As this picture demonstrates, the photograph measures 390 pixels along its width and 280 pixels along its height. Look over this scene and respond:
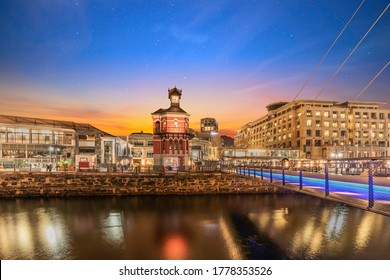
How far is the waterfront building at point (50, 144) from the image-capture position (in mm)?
46906

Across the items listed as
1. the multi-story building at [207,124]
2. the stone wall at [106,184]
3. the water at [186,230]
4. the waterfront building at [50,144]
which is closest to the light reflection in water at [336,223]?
the water at [186,230]

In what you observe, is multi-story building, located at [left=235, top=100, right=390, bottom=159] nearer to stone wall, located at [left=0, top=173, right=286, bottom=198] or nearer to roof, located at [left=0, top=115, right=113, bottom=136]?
stone wall, located at [left=0, top=173, right=286, bottom=198]

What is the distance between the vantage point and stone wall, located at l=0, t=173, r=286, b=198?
119 ft

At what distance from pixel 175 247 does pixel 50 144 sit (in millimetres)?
43157

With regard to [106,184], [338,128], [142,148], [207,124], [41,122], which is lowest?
[106,184]

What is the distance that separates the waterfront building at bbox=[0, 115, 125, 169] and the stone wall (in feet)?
23.9

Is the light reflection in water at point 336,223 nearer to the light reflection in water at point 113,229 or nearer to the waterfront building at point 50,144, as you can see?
the light reflection in water at point 113,229

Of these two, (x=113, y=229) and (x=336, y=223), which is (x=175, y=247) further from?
(x=336, y=223)

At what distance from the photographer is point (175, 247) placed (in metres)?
19.2

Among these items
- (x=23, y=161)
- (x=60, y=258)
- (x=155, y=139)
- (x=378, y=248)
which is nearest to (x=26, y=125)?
(x=23, y=161)

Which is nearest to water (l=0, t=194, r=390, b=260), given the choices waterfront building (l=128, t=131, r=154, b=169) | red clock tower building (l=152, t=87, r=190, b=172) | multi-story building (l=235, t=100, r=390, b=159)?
red clock tower building (l=152, t=87, r=190, b=172)

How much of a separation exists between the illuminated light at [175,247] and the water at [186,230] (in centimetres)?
7

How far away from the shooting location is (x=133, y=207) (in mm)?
31188

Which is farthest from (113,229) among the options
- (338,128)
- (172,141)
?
(338,128)
